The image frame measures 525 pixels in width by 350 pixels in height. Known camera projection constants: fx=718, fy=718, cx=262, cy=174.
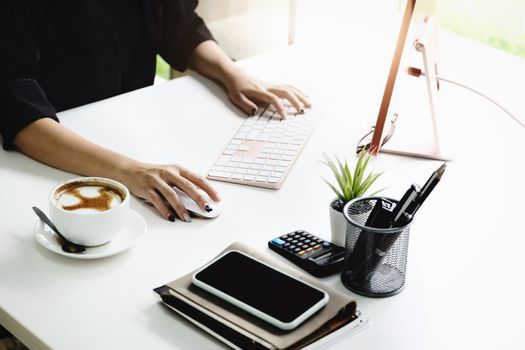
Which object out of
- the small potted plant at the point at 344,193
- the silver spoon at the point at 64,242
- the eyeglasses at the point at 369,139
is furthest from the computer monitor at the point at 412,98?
the silver spoon at the point at 64,242

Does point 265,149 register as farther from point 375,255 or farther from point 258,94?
point 375,255

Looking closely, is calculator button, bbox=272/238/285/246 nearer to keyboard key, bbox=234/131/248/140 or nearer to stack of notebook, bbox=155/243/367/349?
stack of notebook, bbox=155/243/367/349

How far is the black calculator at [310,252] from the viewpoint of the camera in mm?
1037

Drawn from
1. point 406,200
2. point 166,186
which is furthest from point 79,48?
point 406,200

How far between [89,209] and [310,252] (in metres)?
0.33

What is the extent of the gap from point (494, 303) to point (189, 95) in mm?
877

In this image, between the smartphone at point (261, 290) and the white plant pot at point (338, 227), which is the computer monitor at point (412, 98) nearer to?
the white plant pot at point (338, 227)

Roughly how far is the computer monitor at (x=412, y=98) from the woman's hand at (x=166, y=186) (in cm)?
37

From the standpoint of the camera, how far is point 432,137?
1446 mm

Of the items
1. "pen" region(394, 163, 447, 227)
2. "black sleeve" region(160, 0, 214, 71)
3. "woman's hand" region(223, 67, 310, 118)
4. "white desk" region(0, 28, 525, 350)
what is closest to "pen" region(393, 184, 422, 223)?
"pen" region(394, 163, 447, 227)

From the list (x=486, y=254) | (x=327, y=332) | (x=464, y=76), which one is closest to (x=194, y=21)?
(x=464, y=76)

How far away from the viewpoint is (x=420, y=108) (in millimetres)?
1452

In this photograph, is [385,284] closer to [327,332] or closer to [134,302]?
[327,332]

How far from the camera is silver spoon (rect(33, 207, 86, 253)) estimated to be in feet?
3.47
